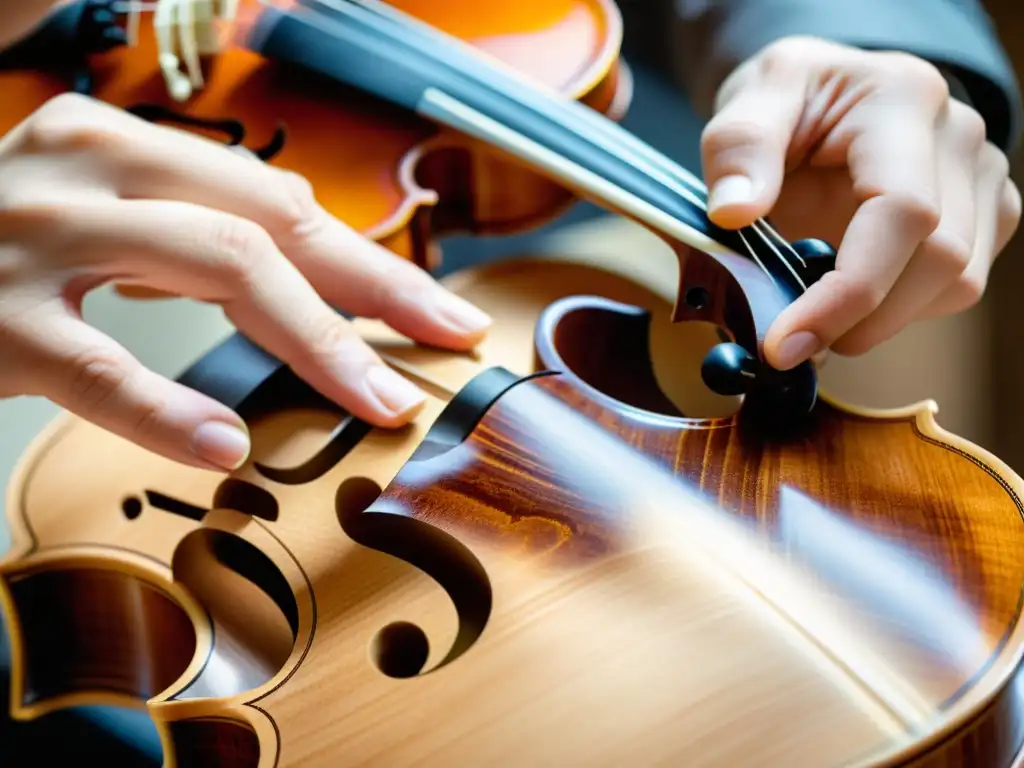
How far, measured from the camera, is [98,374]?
476mm

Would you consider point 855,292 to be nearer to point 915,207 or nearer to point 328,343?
point 915,207

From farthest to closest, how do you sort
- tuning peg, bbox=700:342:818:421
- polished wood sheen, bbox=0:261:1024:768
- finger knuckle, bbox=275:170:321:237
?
finger knuckle, bbox=275:170:321:237, tuning peg, bbox=700:342:818:421, polished wood sheen, bbox=0:261:1024:768

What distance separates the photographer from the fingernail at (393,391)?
0.51 m

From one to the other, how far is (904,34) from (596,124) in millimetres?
297

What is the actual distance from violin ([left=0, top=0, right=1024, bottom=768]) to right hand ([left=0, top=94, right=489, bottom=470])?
0.10 feet

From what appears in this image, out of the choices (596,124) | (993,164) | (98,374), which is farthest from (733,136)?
(98,374)

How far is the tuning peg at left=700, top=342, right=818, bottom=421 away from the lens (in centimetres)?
47

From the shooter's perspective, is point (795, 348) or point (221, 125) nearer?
point (795, 348)

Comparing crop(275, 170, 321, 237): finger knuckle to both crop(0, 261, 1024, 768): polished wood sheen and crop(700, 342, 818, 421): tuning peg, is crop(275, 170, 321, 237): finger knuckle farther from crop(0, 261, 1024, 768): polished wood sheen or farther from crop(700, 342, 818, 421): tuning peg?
crop(700, 342, 818, 421): tuning peg

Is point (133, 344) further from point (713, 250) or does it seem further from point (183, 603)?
point (713, 250)

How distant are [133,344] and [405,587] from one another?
512 millimetres

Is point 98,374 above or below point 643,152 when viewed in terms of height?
below

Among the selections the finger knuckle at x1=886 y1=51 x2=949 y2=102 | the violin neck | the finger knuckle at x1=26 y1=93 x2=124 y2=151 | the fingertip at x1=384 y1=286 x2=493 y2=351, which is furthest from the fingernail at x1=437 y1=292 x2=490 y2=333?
the finger knuckle at x1=886 y1=51 x2=949 y2=102

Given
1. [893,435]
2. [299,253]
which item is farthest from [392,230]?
[893,435]
